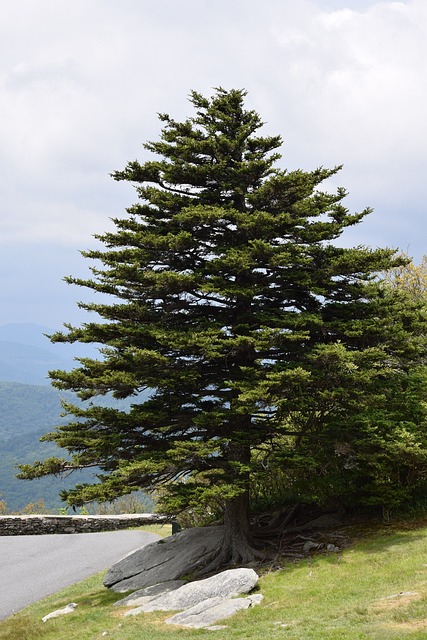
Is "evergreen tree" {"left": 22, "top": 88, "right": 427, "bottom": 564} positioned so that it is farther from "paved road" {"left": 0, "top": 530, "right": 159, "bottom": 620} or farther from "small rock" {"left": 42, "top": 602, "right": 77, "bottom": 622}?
"paved road" {"left": 0, "top": 530, "right": 159, "bottom": 620}

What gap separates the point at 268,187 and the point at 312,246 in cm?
225

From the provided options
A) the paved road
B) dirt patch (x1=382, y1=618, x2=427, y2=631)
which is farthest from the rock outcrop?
the paved road

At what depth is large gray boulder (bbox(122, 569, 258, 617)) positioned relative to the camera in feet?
42.8

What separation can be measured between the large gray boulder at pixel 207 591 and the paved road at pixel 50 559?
5.45 m

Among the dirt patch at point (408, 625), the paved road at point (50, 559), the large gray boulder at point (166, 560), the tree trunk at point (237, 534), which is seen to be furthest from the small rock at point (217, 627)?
the paved road at point (50, 559)

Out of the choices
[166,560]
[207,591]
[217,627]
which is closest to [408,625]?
[217,627]

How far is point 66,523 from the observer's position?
31.8 meters

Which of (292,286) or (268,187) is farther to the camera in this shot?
(292,286)

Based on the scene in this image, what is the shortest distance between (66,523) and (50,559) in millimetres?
8169

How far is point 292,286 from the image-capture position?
17.5 m

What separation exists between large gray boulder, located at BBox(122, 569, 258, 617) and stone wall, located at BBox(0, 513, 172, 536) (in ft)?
54.1

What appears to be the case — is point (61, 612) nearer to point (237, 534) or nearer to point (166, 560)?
point (166, 560)

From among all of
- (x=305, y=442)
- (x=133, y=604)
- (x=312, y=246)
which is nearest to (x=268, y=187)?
(x=312, y=246)

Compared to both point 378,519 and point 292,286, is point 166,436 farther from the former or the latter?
point 378,519
